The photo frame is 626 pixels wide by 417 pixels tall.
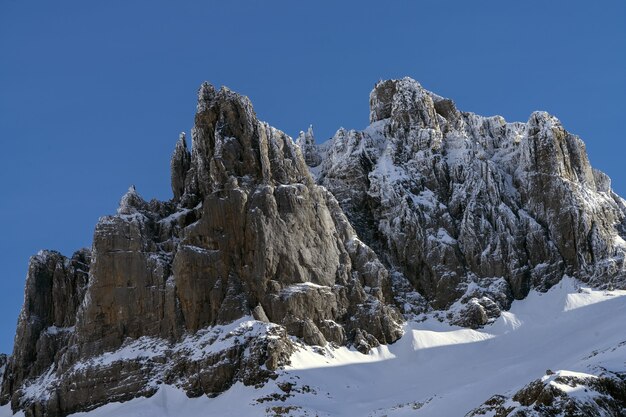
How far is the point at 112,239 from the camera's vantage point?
543ft

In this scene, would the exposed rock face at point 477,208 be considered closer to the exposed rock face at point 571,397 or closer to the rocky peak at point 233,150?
the rocky peak at point 233,150

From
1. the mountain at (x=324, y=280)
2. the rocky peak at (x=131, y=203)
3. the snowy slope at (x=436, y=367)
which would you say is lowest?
the snowy slope at (x=436, y=367)

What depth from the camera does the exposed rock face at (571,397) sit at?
91375mm

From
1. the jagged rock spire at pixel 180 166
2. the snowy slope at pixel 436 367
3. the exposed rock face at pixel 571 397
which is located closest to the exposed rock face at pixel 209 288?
the jagged rock spire at pixel 180 166

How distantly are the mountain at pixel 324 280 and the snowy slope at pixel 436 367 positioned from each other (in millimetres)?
402

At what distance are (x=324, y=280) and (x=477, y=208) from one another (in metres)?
33.6

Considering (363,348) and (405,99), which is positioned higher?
(405,99)

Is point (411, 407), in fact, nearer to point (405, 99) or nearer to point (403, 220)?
point (403, 220)

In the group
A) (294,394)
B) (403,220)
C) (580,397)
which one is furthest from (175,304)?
(580,397)

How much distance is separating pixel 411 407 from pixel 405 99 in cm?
8162

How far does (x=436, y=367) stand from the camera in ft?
507

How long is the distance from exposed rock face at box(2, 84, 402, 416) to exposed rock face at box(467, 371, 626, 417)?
5516cm

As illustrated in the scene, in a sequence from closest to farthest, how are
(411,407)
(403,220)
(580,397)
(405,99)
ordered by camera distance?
1. (580,397)
2. (411,407)
3. (403,220)
4. (405,99)

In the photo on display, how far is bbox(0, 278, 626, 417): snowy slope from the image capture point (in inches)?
5335
